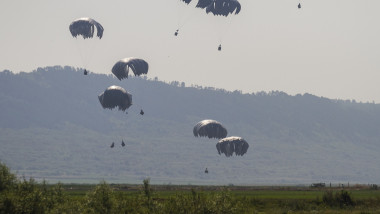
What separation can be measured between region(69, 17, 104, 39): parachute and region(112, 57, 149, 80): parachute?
19.1 feet

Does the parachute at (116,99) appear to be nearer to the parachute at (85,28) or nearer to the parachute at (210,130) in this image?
the parachute at (85,28)

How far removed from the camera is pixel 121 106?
121m

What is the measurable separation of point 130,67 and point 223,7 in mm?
17636

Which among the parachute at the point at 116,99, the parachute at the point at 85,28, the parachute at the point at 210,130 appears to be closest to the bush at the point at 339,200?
the parachute at the point at 116,99

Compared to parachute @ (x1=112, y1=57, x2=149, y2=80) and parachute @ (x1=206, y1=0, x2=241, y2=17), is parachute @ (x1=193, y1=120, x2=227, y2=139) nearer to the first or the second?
parachute @ (x1=112, y1=57, x2=149, y2=80)

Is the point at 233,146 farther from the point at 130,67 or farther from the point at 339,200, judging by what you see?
the point at 339,200

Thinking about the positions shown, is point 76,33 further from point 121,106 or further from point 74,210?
point 74,210

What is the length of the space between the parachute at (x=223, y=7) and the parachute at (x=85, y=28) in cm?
1779

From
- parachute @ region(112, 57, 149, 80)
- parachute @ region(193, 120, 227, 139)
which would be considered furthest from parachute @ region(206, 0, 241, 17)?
parachute @ region(193, 120, 227, 139)

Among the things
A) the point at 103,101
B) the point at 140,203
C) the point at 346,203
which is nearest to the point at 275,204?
the point at 346,203

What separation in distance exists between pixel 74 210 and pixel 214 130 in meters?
Answer: 75.0

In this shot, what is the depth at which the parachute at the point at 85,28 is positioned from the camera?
116m

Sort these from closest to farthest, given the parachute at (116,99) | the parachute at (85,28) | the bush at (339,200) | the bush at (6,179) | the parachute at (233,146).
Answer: the bush at (6,179)
the bush at (339,200)
the parachute at (85,28)
the parachute at (116,99)
the parachute at (233,146)

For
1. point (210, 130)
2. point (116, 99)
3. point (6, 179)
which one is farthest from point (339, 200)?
point (116, 99)
